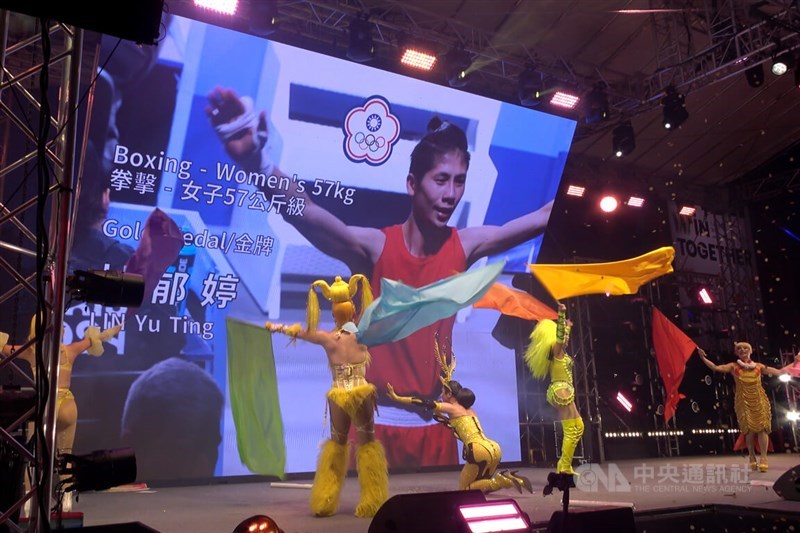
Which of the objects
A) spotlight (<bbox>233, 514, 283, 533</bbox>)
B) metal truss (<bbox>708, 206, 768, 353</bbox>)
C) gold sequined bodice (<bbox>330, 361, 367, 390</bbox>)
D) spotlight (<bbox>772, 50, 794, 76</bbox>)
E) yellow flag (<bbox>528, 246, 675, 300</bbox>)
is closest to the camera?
spotlight (<bbox>233, 514, 283, 533</bbox>)

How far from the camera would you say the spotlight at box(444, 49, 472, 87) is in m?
7.54

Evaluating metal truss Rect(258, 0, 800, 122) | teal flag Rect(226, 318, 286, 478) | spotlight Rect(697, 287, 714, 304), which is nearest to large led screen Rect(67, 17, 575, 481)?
teal flag Rect(226, 318, 286, 478)

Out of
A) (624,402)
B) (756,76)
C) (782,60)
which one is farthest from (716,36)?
(624,402)

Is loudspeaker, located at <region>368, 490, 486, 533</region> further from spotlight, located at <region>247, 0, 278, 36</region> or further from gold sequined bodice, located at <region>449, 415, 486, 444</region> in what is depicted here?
spotlight, located at <region>247, 0, 278, 36</region>

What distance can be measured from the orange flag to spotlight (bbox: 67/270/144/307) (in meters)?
4.45

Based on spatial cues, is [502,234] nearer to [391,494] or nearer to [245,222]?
[245,222]

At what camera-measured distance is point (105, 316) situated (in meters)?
6.29

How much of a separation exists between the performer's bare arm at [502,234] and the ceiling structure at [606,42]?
1508mm

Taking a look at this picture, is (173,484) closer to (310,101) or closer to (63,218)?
(310,101)

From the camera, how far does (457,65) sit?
7.54 m

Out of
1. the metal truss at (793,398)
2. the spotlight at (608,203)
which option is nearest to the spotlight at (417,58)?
the spotlight at (608,203)

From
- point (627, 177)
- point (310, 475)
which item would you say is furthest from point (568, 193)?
point (310, 475)

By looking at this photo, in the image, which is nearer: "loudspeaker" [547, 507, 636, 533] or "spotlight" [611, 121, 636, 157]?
"loudspeaker" [547, 507, 636, 533]

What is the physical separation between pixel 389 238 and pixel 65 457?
220 inches
